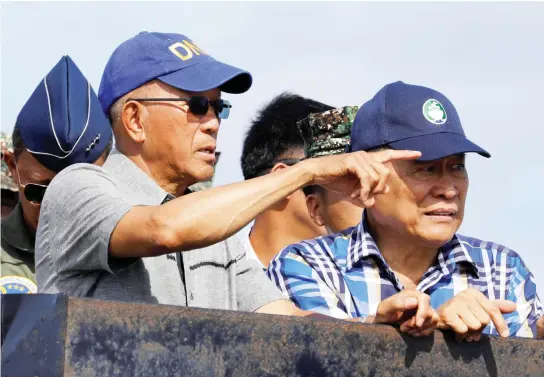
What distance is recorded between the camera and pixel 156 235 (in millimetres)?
2684

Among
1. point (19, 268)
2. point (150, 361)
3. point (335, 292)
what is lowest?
point (19, 268)

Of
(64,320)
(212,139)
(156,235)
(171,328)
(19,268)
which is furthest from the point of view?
(19,268)

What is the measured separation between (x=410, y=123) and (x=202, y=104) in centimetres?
76

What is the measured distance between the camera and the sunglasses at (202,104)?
11.9ft

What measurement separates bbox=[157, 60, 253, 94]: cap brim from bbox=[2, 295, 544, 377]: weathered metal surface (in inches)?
50.4

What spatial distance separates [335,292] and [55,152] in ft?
3.48

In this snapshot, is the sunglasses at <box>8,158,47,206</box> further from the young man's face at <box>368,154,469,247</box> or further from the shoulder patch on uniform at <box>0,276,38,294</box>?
the young man's face at <box>368,154,469,247</box>

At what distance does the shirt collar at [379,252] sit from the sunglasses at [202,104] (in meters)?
0.64

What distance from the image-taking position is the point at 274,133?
589 cm

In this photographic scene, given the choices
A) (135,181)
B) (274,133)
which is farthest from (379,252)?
(274,133)

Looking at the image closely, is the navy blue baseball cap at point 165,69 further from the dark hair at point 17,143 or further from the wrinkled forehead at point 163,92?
the dark hair at point 17,143


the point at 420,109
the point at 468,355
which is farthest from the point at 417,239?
the point at 468,355

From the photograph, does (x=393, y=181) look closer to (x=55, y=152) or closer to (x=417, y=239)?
(x=417, y=239)

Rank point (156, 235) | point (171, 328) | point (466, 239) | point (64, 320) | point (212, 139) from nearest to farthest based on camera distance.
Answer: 1. point (64, 320)
2. point (171, 328)
3. point (156, 235)
4. point (212, 139)
5. point (466, 239)
